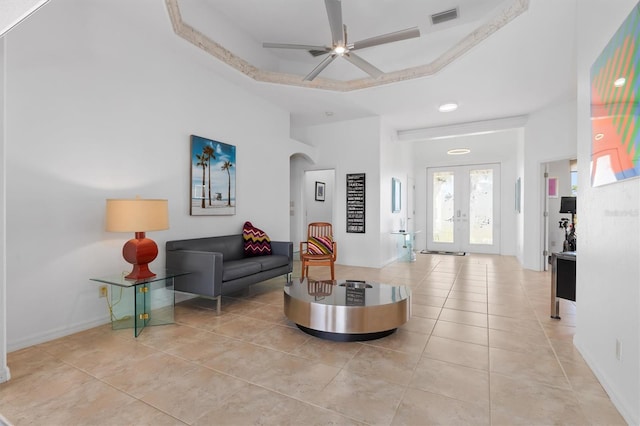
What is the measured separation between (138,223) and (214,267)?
85 cm

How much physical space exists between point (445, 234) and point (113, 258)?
8.07 meters

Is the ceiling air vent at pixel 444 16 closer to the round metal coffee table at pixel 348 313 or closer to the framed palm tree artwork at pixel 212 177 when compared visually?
the framed palm tree artwork at pixel 212 177

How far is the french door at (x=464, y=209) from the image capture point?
8.38m

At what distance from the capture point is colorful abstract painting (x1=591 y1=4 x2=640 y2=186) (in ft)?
5.23

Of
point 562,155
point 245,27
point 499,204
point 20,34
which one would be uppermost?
point 245,27

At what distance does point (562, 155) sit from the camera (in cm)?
546

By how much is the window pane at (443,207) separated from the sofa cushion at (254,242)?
234 inches

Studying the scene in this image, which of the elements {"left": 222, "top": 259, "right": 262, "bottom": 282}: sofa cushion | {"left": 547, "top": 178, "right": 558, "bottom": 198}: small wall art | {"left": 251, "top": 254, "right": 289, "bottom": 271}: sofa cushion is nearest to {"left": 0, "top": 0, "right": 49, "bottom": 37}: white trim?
{"left": 222, "top": 259, "right": 262, "bottom": 282}: sofa cushion

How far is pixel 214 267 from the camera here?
3.32 m

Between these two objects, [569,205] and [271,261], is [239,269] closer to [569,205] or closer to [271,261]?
[271,261]

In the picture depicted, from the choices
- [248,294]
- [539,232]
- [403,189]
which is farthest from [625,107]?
[403,189]

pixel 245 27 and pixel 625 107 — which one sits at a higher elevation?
pixel 245 27

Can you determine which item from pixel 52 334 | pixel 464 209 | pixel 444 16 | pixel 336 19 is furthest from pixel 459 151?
pixel 52 334

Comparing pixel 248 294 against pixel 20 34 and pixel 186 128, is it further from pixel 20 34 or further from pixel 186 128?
pixel 20 34
